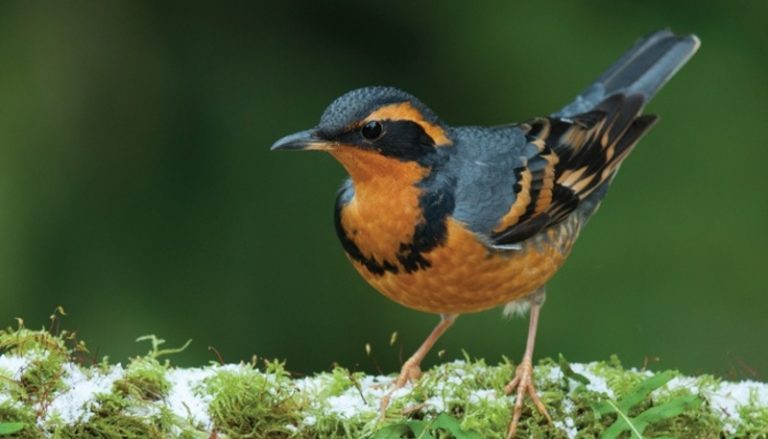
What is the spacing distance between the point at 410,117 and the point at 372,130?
0.19 meters

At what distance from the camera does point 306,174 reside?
6.85 m

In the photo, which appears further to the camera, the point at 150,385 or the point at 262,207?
the point at 262,207

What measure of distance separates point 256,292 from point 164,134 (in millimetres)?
962

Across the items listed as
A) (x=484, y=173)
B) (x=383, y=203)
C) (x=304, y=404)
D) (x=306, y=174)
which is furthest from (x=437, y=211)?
(x=306, y=174)

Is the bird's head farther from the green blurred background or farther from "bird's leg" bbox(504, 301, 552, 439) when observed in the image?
the green blurred background

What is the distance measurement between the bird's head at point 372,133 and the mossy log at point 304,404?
0.80 metres

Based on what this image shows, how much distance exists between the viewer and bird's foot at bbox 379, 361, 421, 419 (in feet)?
13.2

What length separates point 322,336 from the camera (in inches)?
263

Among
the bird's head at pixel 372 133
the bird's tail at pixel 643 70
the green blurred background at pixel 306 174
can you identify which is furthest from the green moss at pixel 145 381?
the bird's tail at pixel 643 70

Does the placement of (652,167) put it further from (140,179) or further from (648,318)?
(140,179)

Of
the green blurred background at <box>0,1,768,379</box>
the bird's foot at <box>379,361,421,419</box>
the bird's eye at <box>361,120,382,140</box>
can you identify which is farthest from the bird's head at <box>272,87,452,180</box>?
the green blurred background at <box>0,1,768,379</box>

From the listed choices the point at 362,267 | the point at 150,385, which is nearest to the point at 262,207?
the point at 362,267

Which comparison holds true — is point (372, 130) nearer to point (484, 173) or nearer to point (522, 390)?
point (484, 173)

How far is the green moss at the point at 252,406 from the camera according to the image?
3805 millimetres
